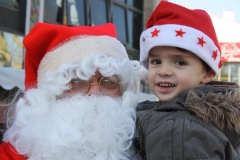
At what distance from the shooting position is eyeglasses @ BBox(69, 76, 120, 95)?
2.15 m

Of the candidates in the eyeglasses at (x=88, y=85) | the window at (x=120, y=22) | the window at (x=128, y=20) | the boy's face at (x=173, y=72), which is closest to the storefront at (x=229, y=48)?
the window at (x=128, y=20)

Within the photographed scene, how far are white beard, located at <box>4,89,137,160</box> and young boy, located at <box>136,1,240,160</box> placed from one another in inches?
6.0

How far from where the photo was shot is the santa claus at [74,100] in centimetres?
194

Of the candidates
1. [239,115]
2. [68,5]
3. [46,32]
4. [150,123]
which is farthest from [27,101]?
[68,5]

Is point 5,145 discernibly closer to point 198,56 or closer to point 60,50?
point 60,50

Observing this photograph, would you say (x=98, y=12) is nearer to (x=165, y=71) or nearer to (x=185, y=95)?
(x=165, y=71)

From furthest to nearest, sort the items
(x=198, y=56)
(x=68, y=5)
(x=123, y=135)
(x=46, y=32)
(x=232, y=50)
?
(x=232, y=50), (x=68, y=5), (x=46, y=32), (x=123, y=135), (x=198, y=56)

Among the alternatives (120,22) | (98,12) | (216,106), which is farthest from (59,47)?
(120,22)

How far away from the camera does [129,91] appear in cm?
223

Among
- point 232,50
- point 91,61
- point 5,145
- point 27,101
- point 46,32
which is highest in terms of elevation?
point 46,32

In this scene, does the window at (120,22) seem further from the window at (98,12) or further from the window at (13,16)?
the window at (13,16)

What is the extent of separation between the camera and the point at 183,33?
1.85 m

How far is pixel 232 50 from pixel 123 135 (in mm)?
16750

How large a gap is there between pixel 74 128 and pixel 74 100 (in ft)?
0.60
